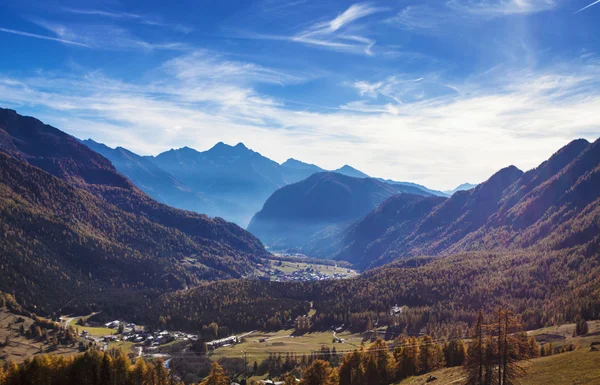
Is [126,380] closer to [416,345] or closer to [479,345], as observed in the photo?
[416,345]

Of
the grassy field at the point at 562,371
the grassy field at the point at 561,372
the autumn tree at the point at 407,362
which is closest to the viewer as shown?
the grassy field at the point at 562,371

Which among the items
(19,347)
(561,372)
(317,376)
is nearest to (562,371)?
(561,372)

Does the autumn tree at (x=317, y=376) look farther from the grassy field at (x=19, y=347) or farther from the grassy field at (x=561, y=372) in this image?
the grassy field at (x=19, y=347)

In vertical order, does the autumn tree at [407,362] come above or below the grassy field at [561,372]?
below

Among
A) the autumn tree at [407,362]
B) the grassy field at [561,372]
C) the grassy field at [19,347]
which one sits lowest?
the grassy field at [19,347]

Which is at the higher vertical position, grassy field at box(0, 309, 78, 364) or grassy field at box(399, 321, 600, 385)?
grassy field at box(399, 321, 600, 385)

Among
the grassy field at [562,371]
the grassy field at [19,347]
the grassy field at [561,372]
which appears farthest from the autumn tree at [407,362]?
the grassy field at [19,347]

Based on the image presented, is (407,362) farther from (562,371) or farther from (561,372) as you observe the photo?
(561,372)

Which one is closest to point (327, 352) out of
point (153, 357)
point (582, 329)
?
point (153, 357)

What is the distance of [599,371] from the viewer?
6006cm

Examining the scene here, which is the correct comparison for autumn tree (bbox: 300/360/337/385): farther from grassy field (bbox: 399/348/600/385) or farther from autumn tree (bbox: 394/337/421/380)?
grassy field (bbox: 399/348/600/385)

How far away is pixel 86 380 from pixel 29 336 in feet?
333

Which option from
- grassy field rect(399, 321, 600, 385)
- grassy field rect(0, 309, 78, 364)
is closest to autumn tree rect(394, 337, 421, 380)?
grassy field rect(399, 321, 600, 385)

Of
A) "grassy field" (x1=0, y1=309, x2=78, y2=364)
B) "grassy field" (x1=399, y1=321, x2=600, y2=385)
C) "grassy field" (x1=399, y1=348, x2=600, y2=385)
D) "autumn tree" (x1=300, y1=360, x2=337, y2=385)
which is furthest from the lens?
"grassy field" (x1=0, y1=309, x2=78, y2=364)
